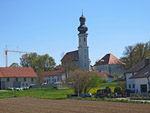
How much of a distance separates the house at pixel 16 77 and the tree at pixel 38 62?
68.9 ft

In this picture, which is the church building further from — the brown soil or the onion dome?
the brown soil

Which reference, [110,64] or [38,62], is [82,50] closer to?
[110,64]

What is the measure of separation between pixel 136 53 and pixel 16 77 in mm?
36356

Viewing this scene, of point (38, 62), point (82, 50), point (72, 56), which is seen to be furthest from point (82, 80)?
point (72, 56)

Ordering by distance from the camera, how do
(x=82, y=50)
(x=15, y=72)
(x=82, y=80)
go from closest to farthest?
1. (x=82, y=80)
2. (x=15, y=72)
3. (x=82, y=50)

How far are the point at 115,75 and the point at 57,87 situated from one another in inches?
1277

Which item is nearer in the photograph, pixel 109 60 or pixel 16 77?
pixel 16 77

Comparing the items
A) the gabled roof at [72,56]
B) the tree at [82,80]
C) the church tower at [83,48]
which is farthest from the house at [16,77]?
the tree at [82,80]

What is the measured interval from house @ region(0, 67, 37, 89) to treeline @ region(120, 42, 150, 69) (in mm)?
30292

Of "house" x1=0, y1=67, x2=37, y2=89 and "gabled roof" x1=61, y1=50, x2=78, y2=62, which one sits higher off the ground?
"gabled roof" x1=61, y1=50, x2=78, y2=62

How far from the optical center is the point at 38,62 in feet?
363

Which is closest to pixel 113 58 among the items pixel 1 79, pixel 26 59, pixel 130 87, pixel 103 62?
pixel 103 62

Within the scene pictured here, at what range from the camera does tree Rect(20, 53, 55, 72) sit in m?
111

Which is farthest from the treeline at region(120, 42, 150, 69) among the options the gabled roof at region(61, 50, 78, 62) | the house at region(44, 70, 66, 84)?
the gabled roof at region(61, 50, 78, 62)
